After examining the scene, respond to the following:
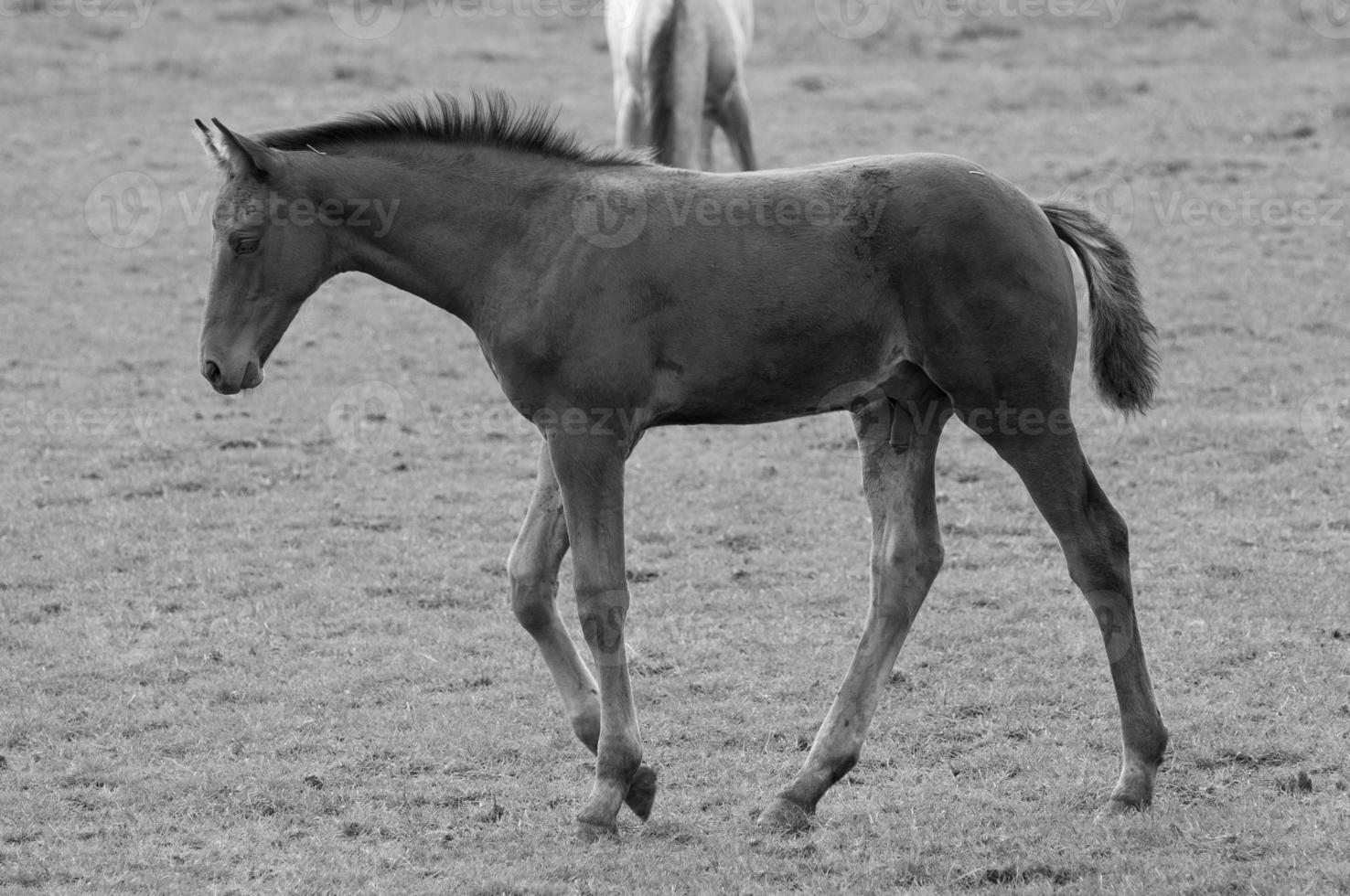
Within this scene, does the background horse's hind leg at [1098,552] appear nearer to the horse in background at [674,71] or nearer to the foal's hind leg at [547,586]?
the foal's hind leg at [547,586]

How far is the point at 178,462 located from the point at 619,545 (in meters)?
5.76

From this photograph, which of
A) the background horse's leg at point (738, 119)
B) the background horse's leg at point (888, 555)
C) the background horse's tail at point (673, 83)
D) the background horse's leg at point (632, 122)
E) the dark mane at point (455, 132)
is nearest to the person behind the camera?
the dark mane at point (455, 132)

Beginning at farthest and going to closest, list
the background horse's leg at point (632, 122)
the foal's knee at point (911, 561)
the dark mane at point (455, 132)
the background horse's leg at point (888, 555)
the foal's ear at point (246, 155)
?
the background horse's leg at point (632, 122)
the foal's knee at point (911, 561)
the background horse's leg at point (888, 555)
the dark mane at point (455, 132)
the foal's ear at point (246, 155)

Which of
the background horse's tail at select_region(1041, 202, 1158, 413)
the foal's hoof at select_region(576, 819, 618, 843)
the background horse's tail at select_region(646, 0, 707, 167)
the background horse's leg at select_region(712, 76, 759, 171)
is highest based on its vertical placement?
the background horse's tail at select_region(1041, 202, 1158, 413)

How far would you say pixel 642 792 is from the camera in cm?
537

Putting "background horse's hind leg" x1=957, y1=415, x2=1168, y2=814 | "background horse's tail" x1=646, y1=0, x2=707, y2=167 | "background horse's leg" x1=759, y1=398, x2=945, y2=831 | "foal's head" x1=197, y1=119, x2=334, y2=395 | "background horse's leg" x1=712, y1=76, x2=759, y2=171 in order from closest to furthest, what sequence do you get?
"foal's head" x1=197, y1=119, x2=334, y2=395 < "background horse's hind leg" x1=957, y1=415, x2=1168, y2=814 < "background horse's leg" x1=759, y1=398, x2=945, y2=831 < "background horse's tail" x1=646, y1=0, x2=707, y2=167 < "background horse's leg" x1=712, y1=76, x2=759, y2=171

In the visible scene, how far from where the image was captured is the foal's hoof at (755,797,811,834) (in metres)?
5.34

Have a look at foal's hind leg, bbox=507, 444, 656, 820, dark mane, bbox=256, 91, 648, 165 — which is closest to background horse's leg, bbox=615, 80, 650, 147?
dark mane, bbox=256, 91, 648, 165

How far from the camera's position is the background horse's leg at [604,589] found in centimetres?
518

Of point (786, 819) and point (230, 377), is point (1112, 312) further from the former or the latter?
point (230, 377)

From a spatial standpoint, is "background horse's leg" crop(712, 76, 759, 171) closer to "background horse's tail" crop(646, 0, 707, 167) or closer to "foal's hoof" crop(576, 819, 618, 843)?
"background horse's tail" crop(646, 0, 707, 167)

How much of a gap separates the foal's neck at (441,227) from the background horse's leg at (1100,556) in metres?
1.79

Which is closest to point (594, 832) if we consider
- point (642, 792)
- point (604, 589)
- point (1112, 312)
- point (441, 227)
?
point (642, 792)

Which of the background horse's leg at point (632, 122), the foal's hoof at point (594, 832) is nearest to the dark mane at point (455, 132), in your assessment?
the foal's hoof at point (594, 832)
